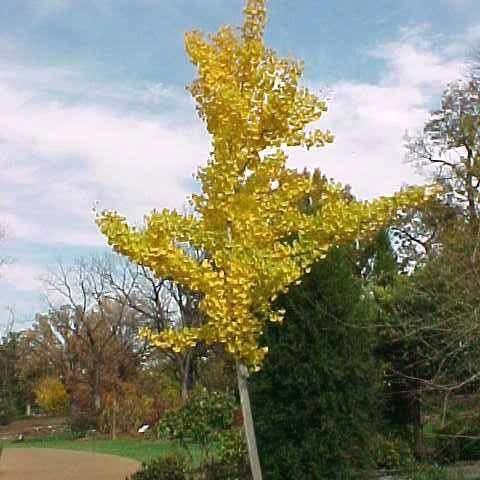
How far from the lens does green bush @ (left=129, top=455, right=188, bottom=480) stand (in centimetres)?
1021

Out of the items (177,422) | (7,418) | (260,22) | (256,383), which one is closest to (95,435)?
(7,418)

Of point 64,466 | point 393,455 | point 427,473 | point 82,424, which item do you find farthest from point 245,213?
point 82,424

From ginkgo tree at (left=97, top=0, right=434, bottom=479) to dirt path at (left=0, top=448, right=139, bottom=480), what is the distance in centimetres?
855

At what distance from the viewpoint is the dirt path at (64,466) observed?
15.7 m

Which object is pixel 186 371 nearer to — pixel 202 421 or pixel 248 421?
pixel 202 421

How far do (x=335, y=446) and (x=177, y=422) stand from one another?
3516 mm

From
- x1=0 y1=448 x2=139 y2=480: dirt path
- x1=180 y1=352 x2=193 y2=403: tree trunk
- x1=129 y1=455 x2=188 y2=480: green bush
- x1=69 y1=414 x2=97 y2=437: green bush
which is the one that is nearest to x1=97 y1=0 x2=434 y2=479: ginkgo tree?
x1=129 y1=455 x2=188 y2=480: green bush

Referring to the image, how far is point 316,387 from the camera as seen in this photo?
25.9 ft

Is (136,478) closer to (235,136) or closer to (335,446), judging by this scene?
(335,446)

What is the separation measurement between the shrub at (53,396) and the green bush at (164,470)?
2598cm

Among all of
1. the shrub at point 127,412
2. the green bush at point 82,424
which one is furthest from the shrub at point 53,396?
the shrub at point 127,412

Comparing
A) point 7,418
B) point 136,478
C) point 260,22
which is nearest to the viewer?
point 260,22

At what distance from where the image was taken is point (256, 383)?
26.8 ft

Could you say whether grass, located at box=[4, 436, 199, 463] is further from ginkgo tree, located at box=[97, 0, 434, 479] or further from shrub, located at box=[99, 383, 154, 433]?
ginkgo tree, located at box=[97, 0, 434, 479]
